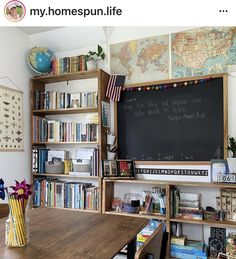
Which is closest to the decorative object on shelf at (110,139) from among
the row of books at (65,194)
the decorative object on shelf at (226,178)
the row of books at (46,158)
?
the row of books at (46,158)

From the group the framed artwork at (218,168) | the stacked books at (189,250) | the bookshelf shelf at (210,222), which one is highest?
the framed artwork at (218,168)

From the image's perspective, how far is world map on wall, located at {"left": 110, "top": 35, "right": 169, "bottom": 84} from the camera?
114 inches

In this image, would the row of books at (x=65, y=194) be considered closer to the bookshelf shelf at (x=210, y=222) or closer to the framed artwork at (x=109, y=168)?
the framed artwork at (x=109, y=168)

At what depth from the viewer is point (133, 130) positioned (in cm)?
298

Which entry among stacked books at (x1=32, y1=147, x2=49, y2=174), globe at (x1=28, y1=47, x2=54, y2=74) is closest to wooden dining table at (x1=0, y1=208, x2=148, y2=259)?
stacked books at (x1=32, y1=147, x2=49, y2=174)

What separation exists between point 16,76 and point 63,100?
629 millimetres

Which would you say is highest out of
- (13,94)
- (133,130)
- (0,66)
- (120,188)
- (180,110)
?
(0,66)

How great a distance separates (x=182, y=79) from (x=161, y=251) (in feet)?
6.21

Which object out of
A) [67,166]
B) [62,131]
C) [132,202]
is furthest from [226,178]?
[62,131]

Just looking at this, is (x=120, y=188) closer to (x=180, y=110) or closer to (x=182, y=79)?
(x=180, y=110)

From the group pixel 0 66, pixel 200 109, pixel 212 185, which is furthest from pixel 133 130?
pixel 0 66
